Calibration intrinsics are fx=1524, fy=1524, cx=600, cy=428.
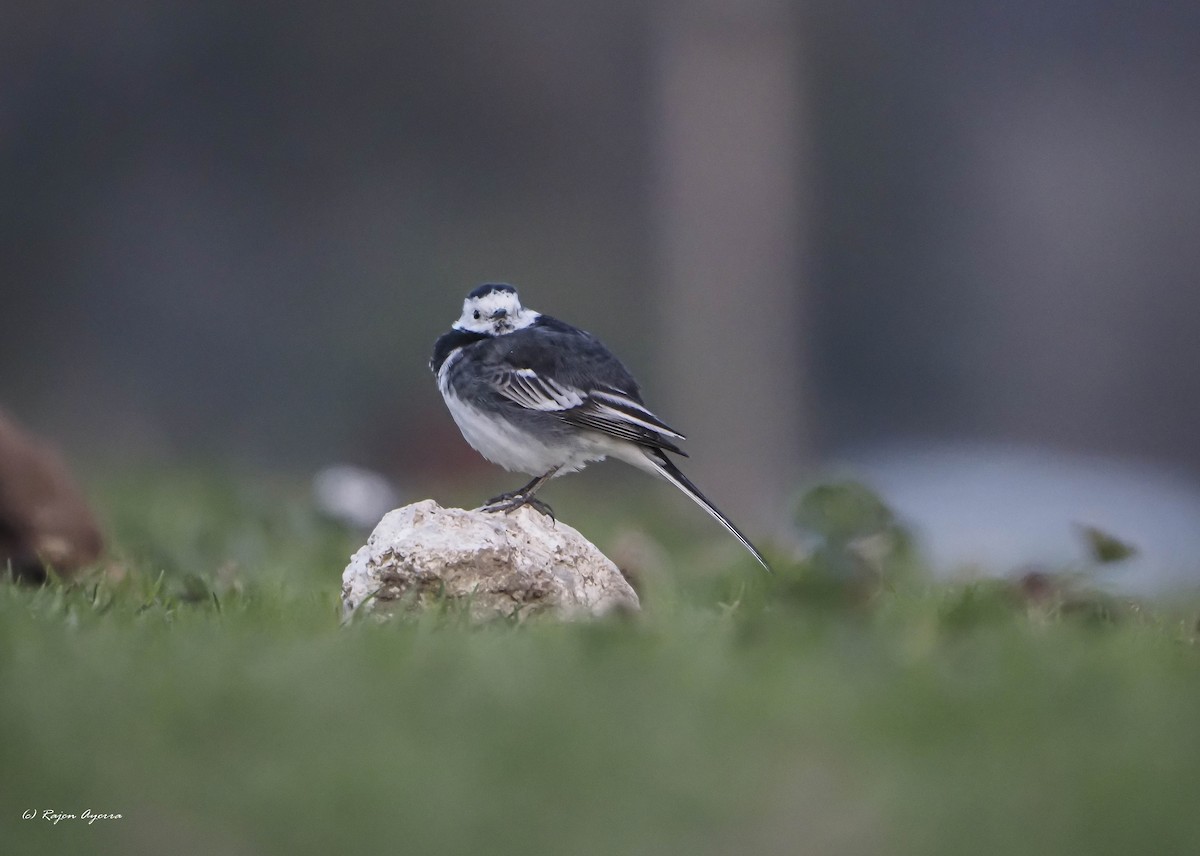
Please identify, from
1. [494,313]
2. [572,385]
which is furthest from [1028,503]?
[572,385]

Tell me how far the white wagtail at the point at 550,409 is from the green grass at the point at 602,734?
3.37 ft

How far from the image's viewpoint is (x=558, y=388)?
17.1 feet

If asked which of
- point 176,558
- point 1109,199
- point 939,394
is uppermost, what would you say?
point 1109,199

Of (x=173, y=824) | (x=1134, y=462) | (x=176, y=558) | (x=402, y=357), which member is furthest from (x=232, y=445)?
(x=1134, y=462)

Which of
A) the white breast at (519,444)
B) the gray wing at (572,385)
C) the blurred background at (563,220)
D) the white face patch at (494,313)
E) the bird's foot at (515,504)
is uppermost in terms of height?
the blurred background at (563,220)

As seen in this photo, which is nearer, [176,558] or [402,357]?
[176,558]

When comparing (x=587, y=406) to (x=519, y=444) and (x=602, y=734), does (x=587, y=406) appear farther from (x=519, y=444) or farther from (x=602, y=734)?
(x=602, y=734)

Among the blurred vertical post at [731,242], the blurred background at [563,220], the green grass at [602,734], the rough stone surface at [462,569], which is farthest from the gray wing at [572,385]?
the blurred background at [563,220]

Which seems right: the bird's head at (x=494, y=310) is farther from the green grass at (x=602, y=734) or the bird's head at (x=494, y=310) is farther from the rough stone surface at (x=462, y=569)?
the green grass at (x=602, y=734)

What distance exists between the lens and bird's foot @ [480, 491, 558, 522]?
4969 mm

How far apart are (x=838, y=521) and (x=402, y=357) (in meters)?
11.9

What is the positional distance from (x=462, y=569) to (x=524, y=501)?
753 millimetres

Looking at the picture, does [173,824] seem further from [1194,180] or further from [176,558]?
[1194,180]

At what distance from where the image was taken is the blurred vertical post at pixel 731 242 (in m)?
12.2
